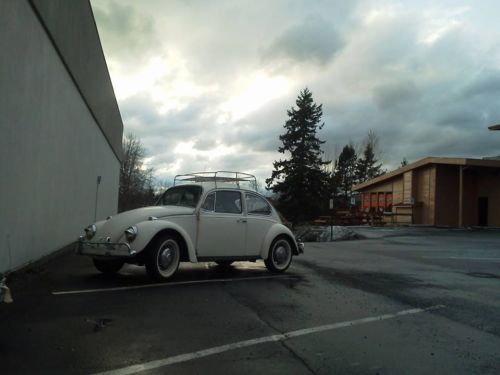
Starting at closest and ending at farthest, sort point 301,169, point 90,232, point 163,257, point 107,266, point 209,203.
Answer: point 163,257, point 90,232, point 107,266, point 209,203, point 301,169

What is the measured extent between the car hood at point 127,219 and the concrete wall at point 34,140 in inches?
54.6

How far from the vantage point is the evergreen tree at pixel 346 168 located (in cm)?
7306

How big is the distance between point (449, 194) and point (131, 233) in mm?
31738

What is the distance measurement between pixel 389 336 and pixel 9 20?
6759 mm

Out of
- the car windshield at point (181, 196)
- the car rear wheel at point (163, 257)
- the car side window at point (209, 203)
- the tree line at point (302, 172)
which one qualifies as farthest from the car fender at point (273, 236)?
the tree line at point (302, 172)

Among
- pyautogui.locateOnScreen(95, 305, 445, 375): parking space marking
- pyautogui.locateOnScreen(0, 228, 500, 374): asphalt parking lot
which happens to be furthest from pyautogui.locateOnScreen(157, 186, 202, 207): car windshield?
pyautogui.locateOnScreen(95, 305, 445, 375): parking space marking

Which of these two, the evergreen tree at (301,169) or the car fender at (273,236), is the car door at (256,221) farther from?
the evergreen tree at (301,169)

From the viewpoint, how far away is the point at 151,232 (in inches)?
313

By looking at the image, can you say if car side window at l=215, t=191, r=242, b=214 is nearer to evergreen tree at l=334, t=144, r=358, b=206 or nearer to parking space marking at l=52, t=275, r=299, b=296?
parking space marking at l=52, t=275, r=299, b=296

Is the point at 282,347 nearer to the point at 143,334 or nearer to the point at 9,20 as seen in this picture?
the point at 143,334

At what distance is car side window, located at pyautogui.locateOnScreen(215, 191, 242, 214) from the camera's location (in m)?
9.55

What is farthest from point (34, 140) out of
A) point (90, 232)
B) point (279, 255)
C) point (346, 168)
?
point (346, 168)

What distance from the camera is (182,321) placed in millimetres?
5668

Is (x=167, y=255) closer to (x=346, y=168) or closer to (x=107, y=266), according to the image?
(x=107, y=266)
